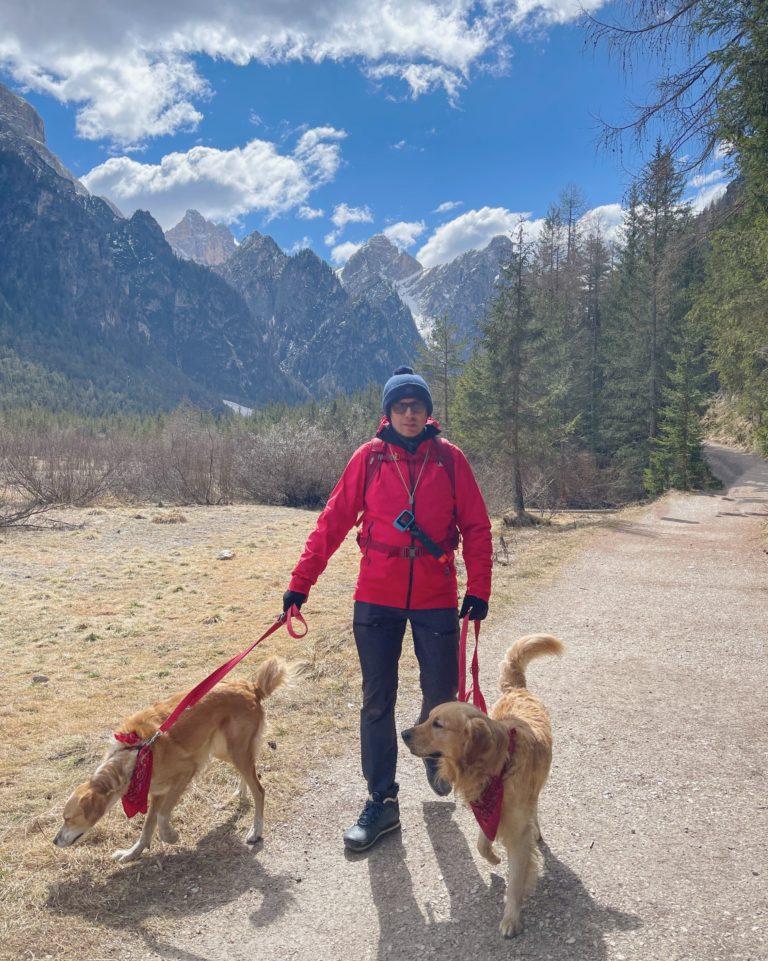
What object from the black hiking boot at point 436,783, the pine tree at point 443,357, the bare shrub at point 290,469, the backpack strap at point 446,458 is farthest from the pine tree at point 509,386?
the backpack strap at point 446,458

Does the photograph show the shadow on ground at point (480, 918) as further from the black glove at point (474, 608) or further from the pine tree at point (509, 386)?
the pine tree at point (509, 386)

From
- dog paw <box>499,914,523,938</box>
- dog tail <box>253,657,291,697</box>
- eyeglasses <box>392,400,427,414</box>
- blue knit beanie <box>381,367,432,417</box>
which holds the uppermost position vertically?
blue knit beanie <box>381,367,432,417</box>

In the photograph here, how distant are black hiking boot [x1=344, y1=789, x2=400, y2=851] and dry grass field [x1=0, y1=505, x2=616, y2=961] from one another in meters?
0.59

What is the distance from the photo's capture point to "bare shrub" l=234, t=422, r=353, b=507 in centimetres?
2884

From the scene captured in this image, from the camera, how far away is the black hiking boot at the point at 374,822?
343 centimetres

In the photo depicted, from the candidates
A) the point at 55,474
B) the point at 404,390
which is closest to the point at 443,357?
the point at 55,474

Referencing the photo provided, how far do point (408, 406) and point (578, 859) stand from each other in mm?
2703

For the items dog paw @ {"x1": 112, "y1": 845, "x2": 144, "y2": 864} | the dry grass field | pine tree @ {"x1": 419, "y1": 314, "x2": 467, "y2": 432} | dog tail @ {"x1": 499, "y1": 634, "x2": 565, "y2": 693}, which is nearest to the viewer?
the dry grass field

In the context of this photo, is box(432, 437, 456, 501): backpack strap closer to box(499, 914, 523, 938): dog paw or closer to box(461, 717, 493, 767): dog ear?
box(461, 717, 493, 767): dog ear

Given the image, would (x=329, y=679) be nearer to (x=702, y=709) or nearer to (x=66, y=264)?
(x=702, y=709)

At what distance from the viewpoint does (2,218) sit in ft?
618

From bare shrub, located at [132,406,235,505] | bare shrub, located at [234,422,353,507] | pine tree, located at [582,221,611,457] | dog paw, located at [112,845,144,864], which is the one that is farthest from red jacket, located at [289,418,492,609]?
pine tree, located at [582,221,611,457]

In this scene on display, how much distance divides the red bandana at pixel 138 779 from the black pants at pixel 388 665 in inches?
47.2

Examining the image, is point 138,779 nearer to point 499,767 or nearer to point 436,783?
point 436,783
